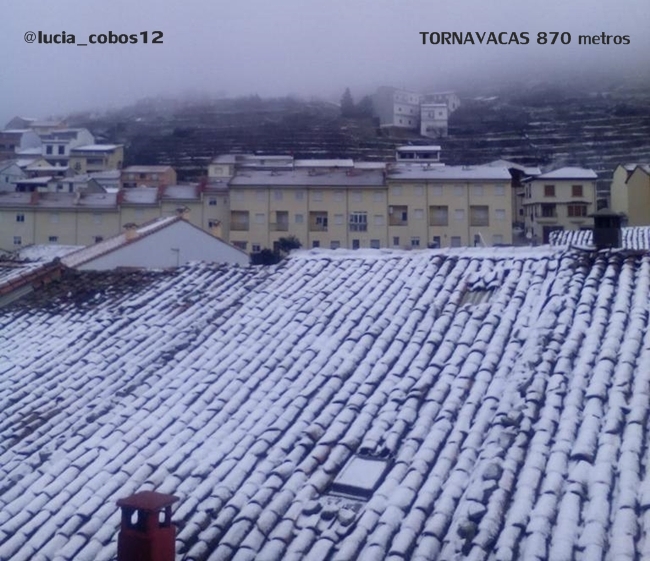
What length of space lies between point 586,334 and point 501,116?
200 ft

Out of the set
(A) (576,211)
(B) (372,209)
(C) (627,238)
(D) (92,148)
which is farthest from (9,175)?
(C) (627,238)

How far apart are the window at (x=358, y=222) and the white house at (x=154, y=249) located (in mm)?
14348

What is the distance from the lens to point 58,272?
5906mm

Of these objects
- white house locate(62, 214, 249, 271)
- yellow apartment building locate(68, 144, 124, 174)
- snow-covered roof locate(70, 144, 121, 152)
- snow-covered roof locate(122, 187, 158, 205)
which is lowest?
white house locate(62, 214, 249, 271)

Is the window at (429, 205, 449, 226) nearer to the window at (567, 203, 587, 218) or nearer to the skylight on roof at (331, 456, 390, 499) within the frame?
the window at (567, 203, 587, 218)

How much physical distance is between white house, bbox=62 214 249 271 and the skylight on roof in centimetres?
549

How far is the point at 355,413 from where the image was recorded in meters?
3.32

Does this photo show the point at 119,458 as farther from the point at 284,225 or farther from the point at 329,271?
the point at 284,225

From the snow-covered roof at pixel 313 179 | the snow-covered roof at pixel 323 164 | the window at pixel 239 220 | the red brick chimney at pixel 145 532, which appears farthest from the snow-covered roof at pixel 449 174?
the red brick chimney at pixel 145 532

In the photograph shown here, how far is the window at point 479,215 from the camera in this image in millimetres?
24656

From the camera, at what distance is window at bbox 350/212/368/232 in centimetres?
2511

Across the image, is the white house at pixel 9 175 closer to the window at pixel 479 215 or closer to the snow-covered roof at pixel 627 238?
the window at pixel 479 215

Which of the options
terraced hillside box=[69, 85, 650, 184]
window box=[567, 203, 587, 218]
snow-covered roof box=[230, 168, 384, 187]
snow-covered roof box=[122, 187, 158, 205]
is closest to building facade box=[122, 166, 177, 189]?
terraced hillside box=[69, 85, 650, 184]

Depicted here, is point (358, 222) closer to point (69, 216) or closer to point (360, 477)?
point (69, 216)
